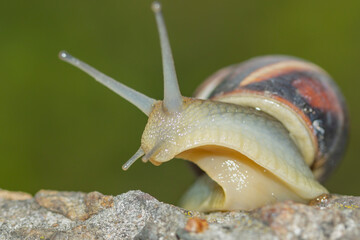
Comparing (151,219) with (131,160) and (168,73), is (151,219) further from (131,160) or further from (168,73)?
(168,73)

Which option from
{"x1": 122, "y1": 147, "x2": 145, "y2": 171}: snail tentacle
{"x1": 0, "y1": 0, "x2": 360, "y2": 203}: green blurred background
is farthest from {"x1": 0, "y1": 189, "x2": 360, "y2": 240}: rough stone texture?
{"x1": 0, "y1": 0, "x2": 360, "y2": 203}: green blurred background

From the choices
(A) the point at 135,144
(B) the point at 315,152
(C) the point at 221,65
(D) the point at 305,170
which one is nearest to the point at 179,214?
(D) the point at 305,170

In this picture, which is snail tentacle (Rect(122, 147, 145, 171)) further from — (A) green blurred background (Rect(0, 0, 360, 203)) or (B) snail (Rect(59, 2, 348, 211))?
(A) green blurred background (Rect(0, 0, 360, 203))

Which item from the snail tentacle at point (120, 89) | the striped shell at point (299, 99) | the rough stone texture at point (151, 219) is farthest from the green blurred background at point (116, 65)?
the rough stone texture at point (151, 219)

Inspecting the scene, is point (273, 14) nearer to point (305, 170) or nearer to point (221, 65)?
point (221, 65)

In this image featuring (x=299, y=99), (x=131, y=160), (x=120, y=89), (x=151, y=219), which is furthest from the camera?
(x=299, y=99)

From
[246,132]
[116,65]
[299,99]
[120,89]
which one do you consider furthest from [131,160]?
[116,65]

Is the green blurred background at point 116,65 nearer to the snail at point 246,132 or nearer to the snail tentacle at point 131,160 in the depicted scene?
the snail at point 246,132
